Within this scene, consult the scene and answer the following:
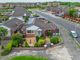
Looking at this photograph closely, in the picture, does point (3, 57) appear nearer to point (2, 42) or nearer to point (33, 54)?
point (33, 54)

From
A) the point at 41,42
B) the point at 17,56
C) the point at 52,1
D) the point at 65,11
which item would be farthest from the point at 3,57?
the point at 52,1

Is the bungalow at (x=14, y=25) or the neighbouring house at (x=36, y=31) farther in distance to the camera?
the bungalow at (x=14, y=25)

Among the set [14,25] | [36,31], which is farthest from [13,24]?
[36,31]

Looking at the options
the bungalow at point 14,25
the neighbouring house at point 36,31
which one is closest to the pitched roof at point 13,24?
the bungalow at point 14,25

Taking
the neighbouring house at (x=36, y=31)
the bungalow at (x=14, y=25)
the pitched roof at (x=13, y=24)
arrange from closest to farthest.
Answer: the neighbouring house at (x=36, y=31)
the bungalow at (x=14, y=25)
the pitched roof at (x=13, y=24)

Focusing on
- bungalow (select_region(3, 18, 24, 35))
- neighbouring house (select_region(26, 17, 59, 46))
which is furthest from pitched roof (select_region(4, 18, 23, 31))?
neighbouring house (select_region(26, 17, 59, 46))

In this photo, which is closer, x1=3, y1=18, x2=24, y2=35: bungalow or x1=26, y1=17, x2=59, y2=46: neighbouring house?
x1=26, y1=17, x2=59, y2=46: neighbouring house

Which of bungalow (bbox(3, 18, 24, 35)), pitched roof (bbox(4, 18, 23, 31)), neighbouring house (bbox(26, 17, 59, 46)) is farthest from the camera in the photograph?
pitched roof (bbox(4, 18, 23, 31))

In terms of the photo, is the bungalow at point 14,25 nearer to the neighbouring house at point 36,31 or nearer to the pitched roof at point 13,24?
the pitched roof at point 13,24

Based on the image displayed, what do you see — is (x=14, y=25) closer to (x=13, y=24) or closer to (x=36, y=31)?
(x=13, y=24)

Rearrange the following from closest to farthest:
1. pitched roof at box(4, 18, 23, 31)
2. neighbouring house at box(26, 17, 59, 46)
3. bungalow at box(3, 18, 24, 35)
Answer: neighbouring house at box(26, 17, 59, 46) → bungalow at box(3, 18, 24, 35) → pitched roof at box(4, 18, 23, 31)

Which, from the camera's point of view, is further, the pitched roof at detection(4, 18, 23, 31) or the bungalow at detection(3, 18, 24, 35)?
the pitched roof at detection(4, 18, 23, 31)

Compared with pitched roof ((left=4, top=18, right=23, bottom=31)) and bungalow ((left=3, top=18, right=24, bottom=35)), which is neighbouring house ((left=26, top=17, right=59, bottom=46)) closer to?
bungalow ((left=3, top=18, right=24, bottom=35))
